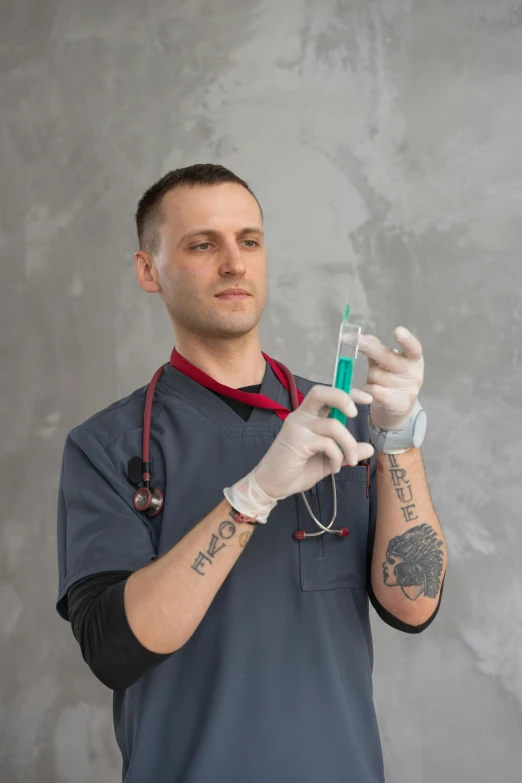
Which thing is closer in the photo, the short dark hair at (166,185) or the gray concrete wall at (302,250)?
the short dark hair at (166,185)

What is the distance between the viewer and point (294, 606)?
160cm

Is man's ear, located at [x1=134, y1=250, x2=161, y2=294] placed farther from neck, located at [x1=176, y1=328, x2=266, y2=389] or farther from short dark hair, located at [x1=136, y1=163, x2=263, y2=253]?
neck, located at [x1=176, y1=328, x2=266, y2=389]

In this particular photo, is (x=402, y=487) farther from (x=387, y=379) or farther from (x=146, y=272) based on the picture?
(x=146, y=272)

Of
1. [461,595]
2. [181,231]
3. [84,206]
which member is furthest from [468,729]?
[84,206]

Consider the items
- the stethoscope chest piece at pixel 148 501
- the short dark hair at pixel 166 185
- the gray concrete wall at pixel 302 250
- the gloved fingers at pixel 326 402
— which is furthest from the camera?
the gray concrete wall at pixel 302 250

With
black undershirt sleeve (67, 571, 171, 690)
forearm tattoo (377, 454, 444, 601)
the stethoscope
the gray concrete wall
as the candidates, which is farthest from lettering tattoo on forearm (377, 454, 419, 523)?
the gray concrete wall

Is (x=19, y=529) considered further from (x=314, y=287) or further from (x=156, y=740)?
(x=156, y=740)

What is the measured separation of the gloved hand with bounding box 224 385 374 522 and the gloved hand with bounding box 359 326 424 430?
0.07 meters

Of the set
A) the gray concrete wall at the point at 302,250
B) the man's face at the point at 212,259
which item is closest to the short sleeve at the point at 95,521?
the man's face at the point at 212,259

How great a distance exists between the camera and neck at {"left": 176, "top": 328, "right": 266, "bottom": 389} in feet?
5.88

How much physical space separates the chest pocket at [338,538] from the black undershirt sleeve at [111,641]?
0.34 meters

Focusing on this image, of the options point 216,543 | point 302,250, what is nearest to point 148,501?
point 216,543

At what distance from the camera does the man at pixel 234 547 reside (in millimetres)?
1396

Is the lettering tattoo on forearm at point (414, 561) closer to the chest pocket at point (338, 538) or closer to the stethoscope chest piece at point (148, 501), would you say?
the chest pocket at point (338, 538)
